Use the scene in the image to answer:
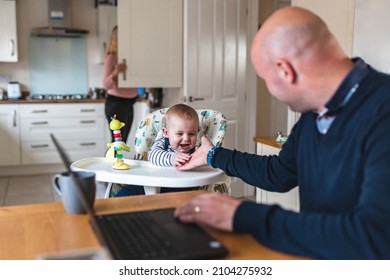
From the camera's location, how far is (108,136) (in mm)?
5711

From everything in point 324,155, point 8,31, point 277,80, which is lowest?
point 324,155

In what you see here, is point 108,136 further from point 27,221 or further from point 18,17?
point 27,221

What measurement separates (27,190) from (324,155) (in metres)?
4.20

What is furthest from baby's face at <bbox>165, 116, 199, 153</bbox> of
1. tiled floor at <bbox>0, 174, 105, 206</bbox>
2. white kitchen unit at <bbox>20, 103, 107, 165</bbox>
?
white kitchen unit at <bbox>20, 103, 107, 165</bbox>

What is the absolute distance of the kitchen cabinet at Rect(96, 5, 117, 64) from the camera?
232 inches

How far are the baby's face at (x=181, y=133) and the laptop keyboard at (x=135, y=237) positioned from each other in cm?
118

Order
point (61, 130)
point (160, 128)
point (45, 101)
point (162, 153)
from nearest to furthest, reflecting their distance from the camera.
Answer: point (162, 153), point (160, 128), point (45, 101), point (61, 130)

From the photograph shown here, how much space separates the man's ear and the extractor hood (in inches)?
205

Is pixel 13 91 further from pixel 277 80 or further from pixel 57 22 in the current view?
pixel 277 80

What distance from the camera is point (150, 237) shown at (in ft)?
3.05

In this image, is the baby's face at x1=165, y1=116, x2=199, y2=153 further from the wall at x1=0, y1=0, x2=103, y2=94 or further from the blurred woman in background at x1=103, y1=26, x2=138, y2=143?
the wall at x1=0, y1=0, x2=103, y2=94

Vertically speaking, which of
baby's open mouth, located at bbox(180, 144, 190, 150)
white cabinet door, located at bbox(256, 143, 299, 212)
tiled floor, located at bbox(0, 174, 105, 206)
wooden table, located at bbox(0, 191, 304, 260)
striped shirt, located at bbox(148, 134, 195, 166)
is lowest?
tiled floor, located at bbox(0, 174, 105, 206)

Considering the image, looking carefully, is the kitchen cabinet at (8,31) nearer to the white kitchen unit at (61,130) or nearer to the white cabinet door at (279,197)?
the white kitchen unit at (61,130)

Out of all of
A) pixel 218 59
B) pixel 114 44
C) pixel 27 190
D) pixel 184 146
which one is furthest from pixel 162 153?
pixel 27 190
